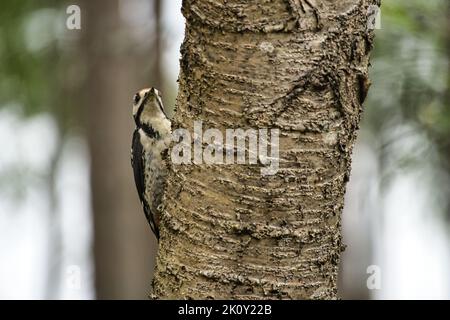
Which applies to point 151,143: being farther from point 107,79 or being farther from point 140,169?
point 107,79

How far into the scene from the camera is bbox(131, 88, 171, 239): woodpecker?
3689mm

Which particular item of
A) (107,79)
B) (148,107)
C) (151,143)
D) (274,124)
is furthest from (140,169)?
(107,79)

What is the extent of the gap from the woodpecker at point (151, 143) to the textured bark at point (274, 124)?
1399 millimetres

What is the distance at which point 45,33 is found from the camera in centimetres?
675

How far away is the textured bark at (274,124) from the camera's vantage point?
2197 mm

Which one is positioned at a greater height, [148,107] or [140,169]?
[148,107]

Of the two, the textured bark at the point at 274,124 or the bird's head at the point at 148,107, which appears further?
the bird's head at the point at 148,107

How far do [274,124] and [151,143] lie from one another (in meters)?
1.62

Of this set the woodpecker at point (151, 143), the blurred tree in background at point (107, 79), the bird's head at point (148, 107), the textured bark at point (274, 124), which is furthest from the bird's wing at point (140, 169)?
the blurred tree in background at point (107, 79)

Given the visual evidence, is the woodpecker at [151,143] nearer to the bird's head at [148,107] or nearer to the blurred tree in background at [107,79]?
the bird's head at [148,107]

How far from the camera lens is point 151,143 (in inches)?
148

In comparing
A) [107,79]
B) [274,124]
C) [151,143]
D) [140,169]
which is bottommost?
[140,169]
